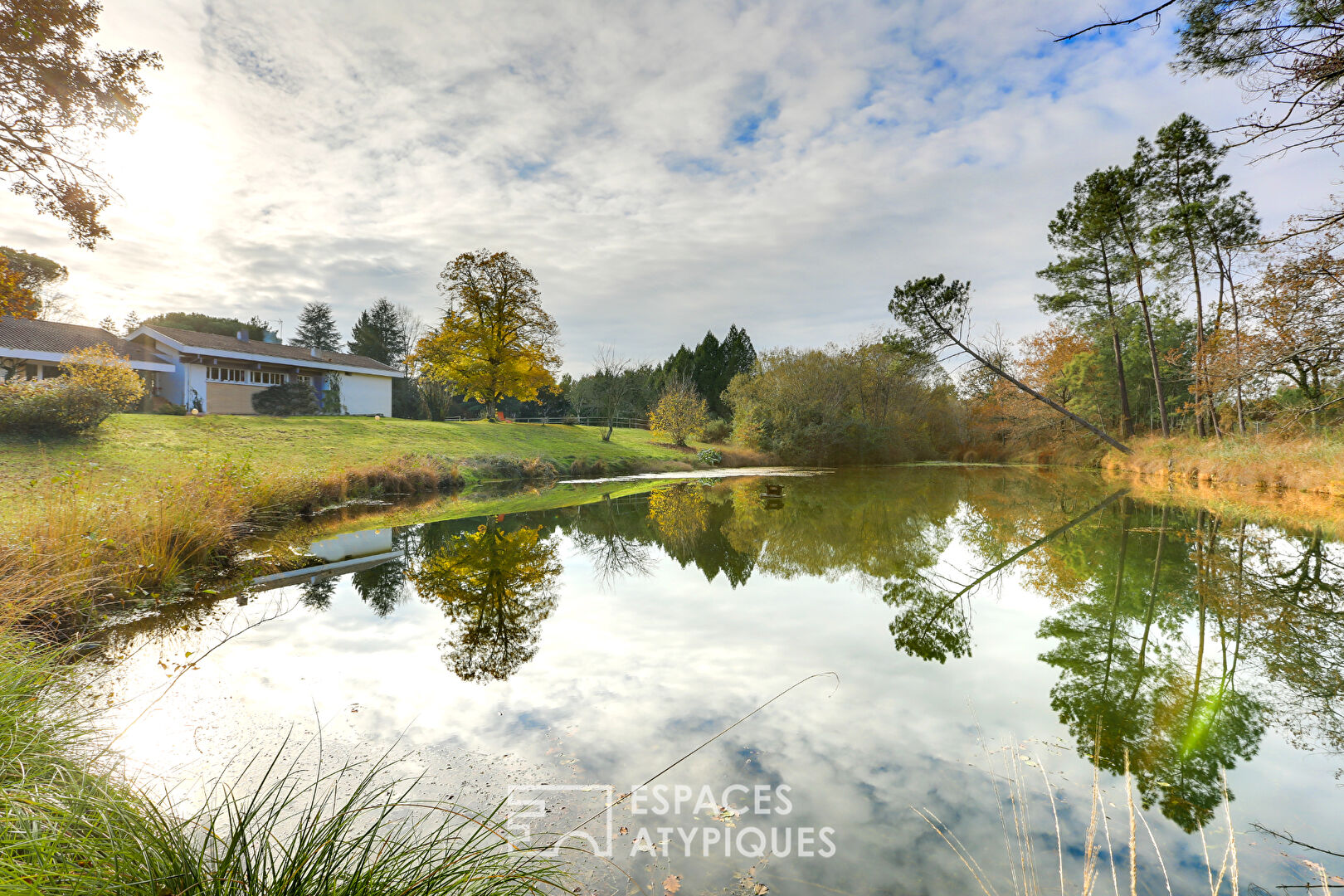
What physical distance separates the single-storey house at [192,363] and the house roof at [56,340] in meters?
0.02

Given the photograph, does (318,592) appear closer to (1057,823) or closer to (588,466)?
(1057,823)

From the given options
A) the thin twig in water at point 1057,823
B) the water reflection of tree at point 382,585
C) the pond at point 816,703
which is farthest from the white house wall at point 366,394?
the thin twig in water at point 1057,823

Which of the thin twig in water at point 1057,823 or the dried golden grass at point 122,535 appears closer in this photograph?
the thin twig in water at point 1057,823

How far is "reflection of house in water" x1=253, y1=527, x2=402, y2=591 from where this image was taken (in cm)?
690

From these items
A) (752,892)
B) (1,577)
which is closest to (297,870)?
(752,892)

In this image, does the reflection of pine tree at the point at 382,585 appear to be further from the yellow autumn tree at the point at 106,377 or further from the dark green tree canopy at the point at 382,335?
the dark green tree canopy at the point at 382,335

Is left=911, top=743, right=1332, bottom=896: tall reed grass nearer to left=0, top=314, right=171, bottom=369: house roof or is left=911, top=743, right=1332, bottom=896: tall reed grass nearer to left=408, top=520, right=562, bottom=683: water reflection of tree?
left=408, top=520, right=562, bottom=683: water reflection of tree

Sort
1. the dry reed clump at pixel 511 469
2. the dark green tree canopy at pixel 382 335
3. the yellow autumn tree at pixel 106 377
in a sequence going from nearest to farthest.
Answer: the yellow autumn tree at pixel 106 377 → the dry reed clump at pixel 511 469 → the dark green tree canopy at pixel 382 335

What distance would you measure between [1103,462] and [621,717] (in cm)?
2905

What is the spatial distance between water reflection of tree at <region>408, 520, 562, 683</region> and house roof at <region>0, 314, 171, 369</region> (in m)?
23.4

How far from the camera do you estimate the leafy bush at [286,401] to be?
2823 centimetres

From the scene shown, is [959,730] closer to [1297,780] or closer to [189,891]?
[1297,780]

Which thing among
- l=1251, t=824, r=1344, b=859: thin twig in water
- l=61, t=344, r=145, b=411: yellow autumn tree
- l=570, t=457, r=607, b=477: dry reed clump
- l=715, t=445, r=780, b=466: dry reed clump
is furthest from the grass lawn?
l=1251, t=824, r=1344, b=859: thin twig in water

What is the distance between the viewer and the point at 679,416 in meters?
32.7
